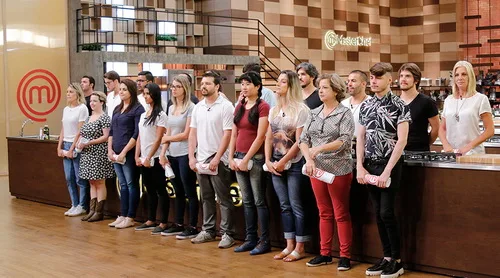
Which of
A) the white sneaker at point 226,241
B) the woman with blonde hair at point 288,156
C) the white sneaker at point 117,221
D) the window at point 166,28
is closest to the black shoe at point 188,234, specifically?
the white sneaker at point 226,241

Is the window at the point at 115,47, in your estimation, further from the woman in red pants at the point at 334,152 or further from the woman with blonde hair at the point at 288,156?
the woman in red pants at the point at 334,152

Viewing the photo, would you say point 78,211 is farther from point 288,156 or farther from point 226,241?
point 288,156

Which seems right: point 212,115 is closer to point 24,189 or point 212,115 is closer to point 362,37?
point 24,189

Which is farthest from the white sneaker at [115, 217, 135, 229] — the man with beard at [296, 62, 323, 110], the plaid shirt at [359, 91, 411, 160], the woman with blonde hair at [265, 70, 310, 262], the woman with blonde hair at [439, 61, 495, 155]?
the woman with blonde hair at [439, 61, 495, 155]

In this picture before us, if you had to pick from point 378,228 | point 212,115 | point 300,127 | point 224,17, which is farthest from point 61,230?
point 224,17

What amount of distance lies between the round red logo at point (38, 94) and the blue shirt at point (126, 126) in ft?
20.1

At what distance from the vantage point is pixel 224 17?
15.7 m

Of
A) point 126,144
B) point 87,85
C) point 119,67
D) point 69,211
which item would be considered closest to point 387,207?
point 126,144

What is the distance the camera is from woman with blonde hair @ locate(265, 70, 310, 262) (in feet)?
18.8

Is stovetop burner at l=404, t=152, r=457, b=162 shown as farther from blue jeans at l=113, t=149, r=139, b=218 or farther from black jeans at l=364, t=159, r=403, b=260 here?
blue jeans at l=113, t=149, r=139, b=218

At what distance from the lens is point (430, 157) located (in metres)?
5.29

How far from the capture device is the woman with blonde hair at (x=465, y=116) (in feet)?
18.8

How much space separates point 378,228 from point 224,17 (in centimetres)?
1096

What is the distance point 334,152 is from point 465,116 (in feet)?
3.81
